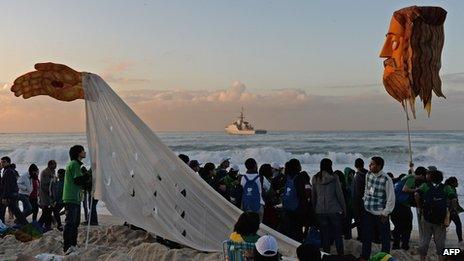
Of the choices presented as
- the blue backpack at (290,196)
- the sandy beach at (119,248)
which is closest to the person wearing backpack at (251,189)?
the blue backpack at (290,196)

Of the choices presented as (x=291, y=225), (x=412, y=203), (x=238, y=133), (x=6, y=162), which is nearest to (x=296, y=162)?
(x=291, y=225)

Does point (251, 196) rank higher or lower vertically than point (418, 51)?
lower

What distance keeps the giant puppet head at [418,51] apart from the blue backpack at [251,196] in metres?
2.45

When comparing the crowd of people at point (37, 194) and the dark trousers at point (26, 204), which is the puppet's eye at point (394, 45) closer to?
the crowd of people at point (37, 194)

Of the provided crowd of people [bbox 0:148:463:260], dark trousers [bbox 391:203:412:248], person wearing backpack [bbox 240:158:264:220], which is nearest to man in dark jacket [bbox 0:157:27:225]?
crowd of people [bbox 0:148:463:260]

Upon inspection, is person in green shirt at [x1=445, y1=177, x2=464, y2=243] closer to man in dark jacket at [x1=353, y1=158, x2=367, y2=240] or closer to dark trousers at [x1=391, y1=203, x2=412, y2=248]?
dark trousers at [x1=391, y1=203, x2=412, y2=248]

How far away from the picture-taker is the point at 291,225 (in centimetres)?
764

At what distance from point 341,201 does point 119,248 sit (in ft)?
10.1

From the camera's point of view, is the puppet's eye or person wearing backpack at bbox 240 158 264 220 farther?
the puppet's eye

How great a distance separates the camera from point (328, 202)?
711cm

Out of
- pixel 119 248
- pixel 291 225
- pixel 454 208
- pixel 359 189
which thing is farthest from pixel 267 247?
pixel 454 208

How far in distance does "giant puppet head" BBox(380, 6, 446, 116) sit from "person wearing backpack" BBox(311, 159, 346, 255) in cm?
156

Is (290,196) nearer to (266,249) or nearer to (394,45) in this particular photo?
(394,45)

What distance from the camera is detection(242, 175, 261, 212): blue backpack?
24.2ft
